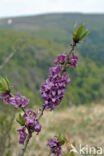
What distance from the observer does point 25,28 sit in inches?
6407

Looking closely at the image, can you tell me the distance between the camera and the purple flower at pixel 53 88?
1255 millimetres

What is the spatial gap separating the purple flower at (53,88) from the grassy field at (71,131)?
137 inches

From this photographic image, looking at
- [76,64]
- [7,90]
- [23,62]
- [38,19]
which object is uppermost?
[38,19]

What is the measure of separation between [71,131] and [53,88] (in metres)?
5.66

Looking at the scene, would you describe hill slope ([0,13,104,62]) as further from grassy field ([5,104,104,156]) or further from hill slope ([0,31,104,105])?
grassy field ([5,104,104,156])

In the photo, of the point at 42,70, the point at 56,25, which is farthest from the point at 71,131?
the point at 56,25

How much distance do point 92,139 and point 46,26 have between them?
163661 millimetres

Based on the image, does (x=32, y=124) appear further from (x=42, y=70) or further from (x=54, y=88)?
(x=42, y=70)

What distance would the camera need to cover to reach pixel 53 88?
1262mm

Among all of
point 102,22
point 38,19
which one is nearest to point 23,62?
point 38,19

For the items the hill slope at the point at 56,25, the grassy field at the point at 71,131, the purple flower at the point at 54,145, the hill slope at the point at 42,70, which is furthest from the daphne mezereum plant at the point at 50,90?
the hill slope at the point at 56,25

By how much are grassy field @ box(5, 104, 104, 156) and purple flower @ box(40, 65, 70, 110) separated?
3482mm

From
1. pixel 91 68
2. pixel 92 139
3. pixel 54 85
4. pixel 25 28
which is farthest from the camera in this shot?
pixel 25 28

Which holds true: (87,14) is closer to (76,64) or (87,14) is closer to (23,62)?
(23,62)
